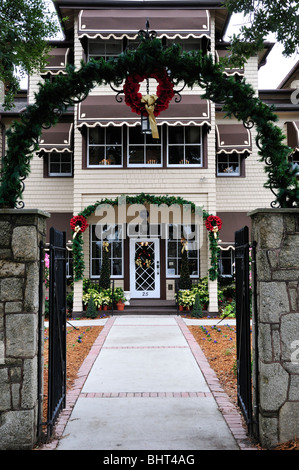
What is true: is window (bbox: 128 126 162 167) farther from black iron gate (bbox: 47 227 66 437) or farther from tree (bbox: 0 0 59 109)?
black iron gate (bbox: 47 227 66 437)

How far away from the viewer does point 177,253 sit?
51.6 feet

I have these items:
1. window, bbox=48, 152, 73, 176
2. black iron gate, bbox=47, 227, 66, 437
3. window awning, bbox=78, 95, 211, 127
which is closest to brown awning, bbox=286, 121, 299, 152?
window awning, bbox=78, 95, 211, 127

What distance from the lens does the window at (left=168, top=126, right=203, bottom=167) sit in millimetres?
15115

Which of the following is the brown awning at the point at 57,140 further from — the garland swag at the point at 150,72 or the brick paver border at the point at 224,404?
the garland swag at the point at 150,72

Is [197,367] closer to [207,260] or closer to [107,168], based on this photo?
[207,260]

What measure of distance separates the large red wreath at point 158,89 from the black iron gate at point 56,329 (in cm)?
178

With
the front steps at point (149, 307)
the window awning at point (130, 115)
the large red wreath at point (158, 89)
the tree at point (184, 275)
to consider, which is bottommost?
the front steps at point (149, 307)

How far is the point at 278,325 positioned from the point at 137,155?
1156cm

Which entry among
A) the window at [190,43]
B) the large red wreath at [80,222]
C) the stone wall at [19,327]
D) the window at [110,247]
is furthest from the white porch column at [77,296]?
the stone wall at [19,327]

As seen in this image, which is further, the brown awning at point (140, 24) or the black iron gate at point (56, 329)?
the brown awning at point (140, 24)

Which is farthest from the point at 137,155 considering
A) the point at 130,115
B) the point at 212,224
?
the point at 212,224

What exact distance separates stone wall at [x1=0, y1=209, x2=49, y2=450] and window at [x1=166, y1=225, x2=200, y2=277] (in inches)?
449

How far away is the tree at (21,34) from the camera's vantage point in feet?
34.6
